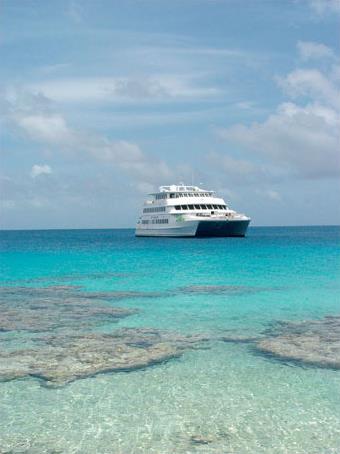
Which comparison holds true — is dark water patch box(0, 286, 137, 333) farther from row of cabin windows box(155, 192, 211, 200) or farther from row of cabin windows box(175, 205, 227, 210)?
row of cabin windows box(155, 192, 211, 200)

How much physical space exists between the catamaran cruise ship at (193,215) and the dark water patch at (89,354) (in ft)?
162

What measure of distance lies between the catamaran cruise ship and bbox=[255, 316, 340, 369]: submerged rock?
4747cm

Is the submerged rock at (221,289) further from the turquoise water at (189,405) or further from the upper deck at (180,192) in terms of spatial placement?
the upper deck at (180,192)

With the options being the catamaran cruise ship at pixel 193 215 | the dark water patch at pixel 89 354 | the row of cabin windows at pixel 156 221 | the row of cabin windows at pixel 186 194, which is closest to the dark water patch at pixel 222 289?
the dark water patch at pixel 89 354

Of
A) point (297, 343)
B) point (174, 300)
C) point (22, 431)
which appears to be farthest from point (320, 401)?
point (174, 300)

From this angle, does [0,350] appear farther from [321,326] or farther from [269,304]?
[269,304]

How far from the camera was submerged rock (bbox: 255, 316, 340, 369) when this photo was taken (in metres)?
10.8

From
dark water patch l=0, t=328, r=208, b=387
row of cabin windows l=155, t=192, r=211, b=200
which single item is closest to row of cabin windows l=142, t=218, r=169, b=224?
row of cabin windows l=155, t=192, r=211, b=200

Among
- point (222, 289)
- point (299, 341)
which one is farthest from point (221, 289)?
point (299, 341)

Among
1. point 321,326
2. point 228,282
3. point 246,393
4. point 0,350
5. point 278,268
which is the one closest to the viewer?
point 246,393

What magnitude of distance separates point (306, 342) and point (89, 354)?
5.38m

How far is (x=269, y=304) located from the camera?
1875 centimetres

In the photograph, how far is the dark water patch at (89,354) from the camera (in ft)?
32.7

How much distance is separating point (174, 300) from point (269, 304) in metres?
3.83
